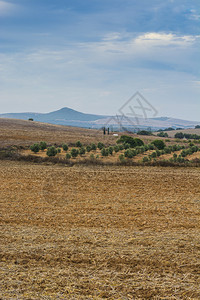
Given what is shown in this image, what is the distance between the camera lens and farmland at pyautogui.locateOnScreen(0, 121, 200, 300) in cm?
459

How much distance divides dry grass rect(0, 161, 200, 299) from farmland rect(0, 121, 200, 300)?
0.05ft

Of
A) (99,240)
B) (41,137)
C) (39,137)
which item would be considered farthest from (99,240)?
(41,137)

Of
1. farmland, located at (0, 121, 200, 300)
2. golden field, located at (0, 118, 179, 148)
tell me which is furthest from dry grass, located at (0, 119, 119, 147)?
farmland, located at (0, 121, 200, 300)

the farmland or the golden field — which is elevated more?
the golden field

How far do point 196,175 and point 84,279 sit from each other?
10737mm

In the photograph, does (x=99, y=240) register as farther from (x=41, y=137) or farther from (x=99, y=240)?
(x=41, y=137)

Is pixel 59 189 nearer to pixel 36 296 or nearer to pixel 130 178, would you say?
pixel 130 178

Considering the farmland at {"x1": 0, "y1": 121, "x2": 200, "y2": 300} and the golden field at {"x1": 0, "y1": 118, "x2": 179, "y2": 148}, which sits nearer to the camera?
the farmland at {"x1": 0, "y1": 121, "x2": 200, "y2": 300}

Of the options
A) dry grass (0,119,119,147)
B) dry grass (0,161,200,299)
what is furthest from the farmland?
dry grass (0,119,119,147)

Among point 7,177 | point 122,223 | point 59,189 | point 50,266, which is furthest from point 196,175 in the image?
point 50,266

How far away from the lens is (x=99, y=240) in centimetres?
644

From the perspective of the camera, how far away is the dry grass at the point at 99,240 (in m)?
4.58

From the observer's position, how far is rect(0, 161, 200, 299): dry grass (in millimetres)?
4582

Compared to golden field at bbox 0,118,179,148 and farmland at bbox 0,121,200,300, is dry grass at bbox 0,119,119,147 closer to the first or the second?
golden field at bbox 0,118,179,148
